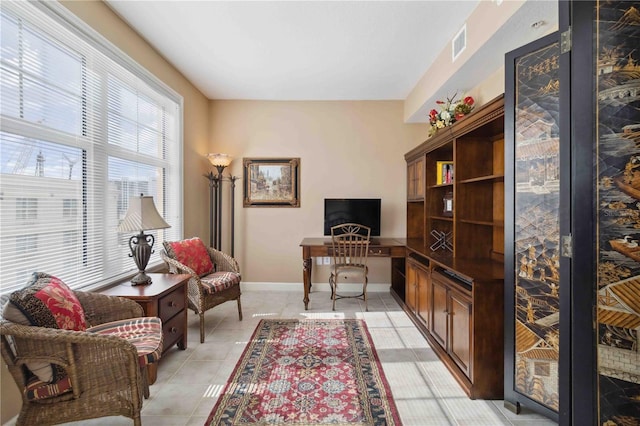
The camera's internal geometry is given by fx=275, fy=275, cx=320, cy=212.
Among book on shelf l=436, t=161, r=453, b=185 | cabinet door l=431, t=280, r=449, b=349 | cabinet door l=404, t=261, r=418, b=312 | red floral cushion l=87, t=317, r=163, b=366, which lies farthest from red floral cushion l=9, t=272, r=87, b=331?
book on shelf l=436, t=161, r=453, b=185

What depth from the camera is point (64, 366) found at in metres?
1.34

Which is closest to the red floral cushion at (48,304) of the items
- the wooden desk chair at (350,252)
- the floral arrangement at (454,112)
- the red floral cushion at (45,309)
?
the red floral cushion at (45,309)

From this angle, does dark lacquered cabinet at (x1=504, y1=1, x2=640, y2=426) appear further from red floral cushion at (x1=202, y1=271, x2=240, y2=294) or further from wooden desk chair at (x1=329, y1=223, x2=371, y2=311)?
red floral cushion at (x1=202, y1=271, x2=240, y2=294)

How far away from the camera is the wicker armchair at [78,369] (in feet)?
4.29

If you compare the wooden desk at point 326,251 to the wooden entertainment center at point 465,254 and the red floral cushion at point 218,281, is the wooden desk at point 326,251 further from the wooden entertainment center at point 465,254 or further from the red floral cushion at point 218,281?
the red floral cushion at point 218,281

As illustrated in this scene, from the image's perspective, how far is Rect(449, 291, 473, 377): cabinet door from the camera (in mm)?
1900

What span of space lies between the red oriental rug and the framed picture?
1.97 meters

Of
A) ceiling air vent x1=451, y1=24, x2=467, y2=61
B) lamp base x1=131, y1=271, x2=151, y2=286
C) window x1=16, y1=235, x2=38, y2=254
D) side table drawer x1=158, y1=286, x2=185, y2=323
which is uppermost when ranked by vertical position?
ceiling air vent x1=451, y1=24, x2=467, y2=61

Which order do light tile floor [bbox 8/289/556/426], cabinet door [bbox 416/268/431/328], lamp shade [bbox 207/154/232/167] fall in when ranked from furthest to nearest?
lamp shade [bbox 207/154/232/167] < cabinet door [bbox 416/268/431/328] < light tile floor [bbox 8/289/556/426]

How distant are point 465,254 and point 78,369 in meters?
2.86

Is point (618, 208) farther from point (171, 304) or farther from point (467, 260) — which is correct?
point (171, 304)

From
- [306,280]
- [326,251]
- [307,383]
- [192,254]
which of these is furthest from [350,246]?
[192,254]

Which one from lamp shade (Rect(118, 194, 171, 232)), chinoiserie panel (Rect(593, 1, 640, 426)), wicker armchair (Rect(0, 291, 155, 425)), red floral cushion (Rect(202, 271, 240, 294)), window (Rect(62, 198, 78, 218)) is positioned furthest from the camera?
red floral cushion (Rect(202, 271, 240, 294))

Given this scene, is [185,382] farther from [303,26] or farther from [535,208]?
[303,26]
